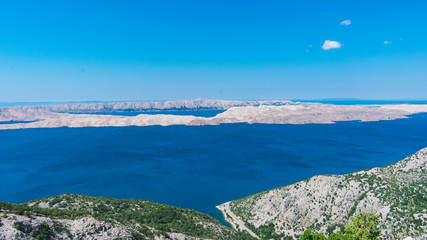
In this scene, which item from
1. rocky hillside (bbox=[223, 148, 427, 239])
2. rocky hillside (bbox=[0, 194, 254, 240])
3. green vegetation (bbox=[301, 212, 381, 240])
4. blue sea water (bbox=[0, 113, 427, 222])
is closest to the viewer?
rocky hillside (bbox=[0, 194, 254, 240])

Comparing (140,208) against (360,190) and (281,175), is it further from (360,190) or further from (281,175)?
(281,175)

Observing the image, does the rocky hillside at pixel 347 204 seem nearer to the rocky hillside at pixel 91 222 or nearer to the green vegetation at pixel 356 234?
the green vegetation at pixel 356 234

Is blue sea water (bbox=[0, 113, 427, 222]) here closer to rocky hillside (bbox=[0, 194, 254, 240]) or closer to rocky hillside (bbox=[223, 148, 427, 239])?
rocky hillside (bbox=[223, 148, 427, 239])

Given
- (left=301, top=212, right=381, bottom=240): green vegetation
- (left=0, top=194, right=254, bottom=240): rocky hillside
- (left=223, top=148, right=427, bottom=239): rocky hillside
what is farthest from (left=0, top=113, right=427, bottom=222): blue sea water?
(left=301, top=212, right=381, bottom=240): green vegetation

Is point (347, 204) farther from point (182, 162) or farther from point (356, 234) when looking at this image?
point (182, 162)

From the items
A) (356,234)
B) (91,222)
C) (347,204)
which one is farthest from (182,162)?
(356,234)

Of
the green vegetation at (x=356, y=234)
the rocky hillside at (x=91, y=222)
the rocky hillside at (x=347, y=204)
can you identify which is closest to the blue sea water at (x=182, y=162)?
the rocky hillside at (x=347, y=204)
